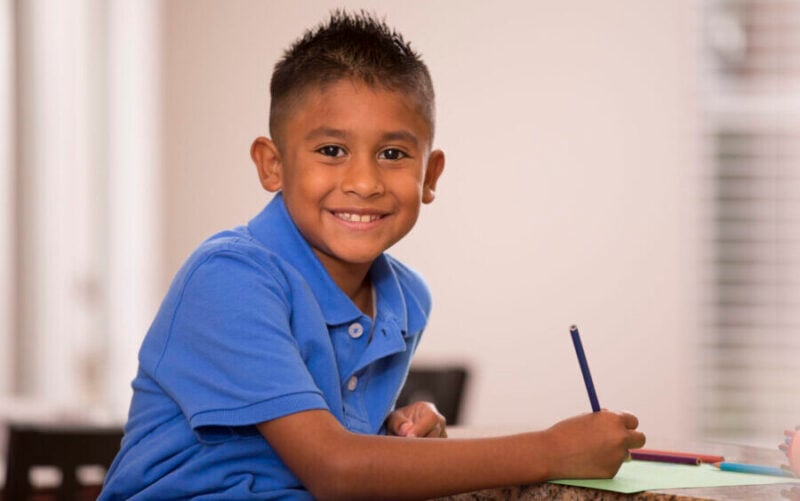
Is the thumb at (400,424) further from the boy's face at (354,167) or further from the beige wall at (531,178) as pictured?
the beige wall at (531,178)

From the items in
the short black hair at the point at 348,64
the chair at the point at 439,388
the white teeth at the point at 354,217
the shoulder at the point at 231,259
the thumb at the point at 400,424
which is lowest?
the chair at the point at 439,388

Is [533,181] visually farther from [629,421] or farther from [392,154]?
[629,421]

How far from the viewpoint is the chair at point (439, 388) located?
3566mm

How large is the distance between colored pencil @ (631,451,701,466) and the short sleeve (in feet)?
1.03

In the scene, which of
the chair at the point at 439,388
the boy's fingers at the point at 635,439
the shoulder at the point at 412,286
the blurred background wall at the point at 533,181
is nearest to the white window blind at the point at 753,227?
the blurred background wall at the point at 533,181

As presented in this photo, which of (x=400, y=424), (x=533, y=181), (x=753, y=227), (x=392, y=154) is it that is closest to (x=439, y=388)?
(x=533, y=181)

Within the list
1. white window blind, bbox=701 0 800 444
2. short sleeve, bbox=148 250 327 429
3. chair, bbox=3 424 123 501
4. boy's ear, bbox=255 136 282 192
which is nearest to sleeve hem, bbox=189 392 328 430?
short sleeve, bbox=148 250 327 429

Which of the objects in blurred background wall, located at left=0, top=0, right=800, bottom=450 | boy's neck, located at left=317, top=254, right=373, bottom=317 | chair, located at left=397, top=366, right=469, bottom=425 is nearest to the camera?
boy's neck, located at left=317, top=254, right=373, bottom=317

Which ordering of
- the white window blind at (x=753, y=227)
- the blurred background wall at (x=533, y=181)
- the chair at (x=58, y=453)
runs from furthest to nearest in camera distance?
the white window blind at (x=753, y=227), the blurred background wall at (x=533, y=181), the chair at (x=58, y=453)

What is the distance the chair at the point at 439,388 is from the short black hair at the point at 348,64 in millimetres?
2236

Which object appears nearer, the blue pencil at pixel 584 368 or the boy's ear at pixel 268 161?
the blue pencil at pixel 584 368

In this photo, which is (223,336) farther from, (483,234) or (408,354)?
(483,234)

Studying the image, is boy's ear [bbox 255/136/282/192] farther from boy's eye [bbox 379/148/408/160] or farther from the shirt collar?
boy's eye [bbox 379/148/408/160]

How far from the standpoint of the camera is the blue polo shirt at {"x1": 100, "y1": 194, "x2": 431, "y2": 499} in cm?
116
